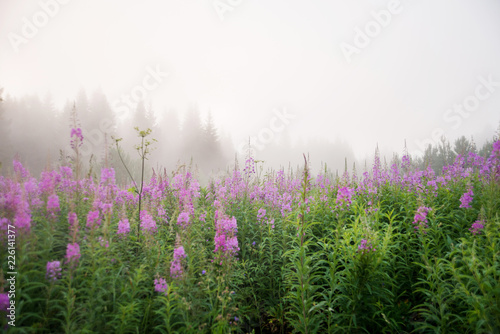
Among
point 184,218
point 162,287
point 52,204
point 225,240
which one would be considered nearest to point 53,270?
point 52,204

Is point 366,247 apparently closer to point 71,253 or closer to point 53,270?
point 71,253

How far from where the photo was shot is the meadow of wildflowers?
8.82 ft

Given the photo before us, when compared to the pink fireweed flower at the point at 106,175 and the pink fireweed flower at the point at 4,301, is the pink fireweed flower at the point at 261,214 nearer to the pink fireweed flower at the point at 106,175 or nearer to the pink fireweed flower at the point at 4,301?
the pink fireweed flower at the point at 106,175

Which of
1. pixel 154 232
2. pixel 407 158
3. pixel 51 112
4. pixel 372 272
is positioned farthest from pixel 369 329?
pixel 51 112

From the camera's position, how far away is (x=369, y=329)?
353cm

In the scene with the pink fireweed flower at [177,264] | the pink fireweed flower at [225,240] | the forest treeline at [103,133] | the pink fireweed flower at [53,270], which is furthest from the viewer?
the forest treeline at [103,133]

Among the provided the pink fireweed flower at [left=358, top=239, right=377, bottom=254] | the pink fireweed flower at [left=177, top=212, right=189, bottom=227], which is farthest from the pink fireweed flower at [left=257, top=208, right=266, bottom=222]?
the pink fireweed flower at [left=358, top=239, right=377, bottom=254]

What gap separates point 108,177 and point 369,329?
210 inches

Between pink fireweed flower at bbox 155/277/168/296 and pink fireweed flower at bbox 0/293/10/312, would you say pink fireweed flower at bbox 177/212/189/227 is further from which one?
pink fireweed flower at bbox 0/293/10/312

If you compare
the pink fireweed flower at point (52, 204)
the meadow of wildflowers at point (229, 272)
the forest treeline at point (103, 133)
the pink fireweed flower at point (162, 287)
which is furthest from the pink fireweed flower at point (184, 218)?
the forest treeline at point (103, 133)

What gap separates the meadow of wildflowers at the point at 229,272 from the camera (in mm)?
2688

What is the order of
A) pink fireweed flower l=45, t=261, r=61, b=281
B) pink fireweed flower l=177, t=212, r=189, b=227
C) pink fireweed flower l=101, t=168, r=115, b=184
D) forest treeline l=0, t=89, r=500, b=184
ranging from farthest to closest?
forest treeline l=0, t=89, r=500, b=184, pink fireweed flower l=101, t=168, r=115, b=184, pink fireweed flower l=177, t=212, r=189, b=227, pink fireweed flower l=45, t=261, r=61, b=281

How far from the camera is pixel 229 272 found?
3.53m

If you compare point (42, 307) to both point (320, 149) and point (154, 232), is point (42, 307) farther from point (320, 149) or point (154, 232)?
point (320, 149)
